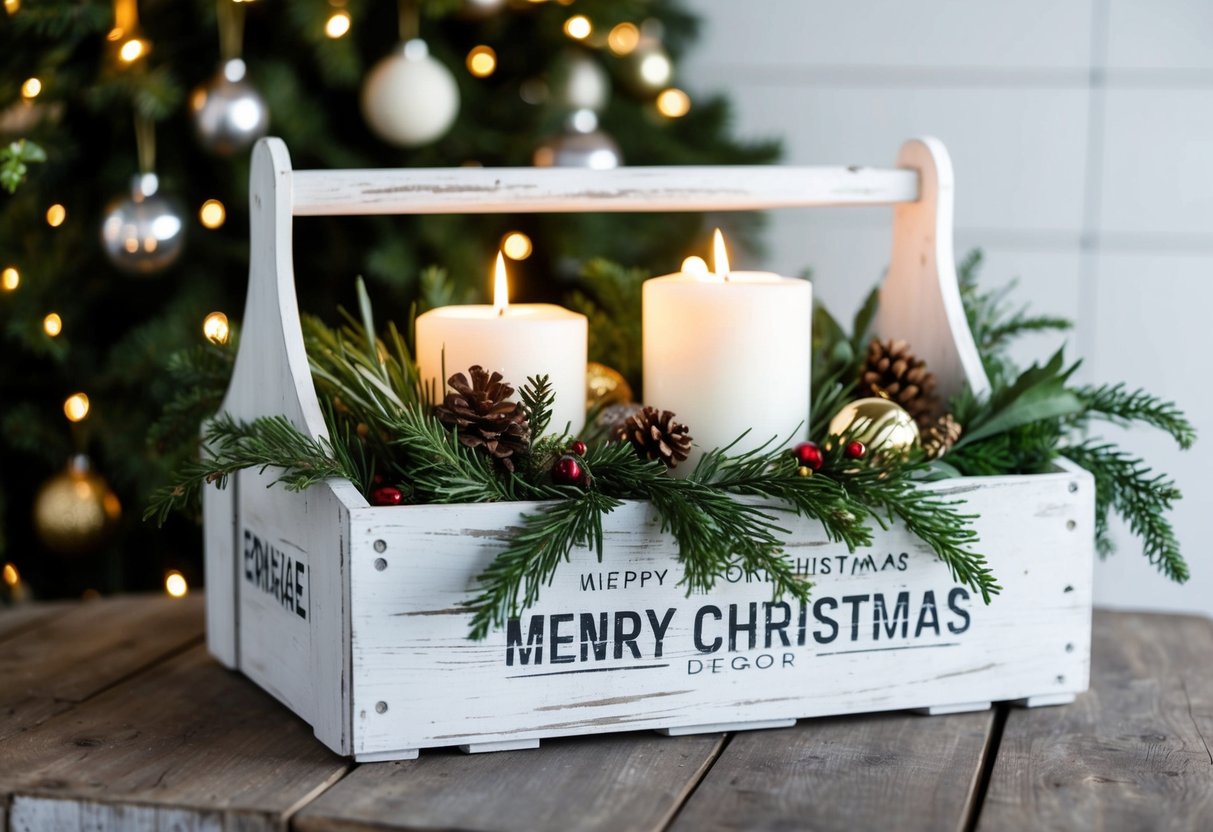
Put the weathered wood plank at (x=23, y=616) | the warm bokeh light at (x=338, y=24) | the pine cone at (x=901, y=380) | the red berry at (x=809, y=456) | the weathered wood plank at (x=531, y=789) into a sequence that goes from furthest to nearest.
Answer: the warm bokeh light at (x=338, y=24) < the weathered wood plank at (x=23, y=616) < the pine cone at (x=901, y=380) < the red berry at (x=809, y=456) < the weathered wood plank at (x=531, y=789)

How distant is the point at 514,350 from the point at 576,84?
→ 30.5 inches

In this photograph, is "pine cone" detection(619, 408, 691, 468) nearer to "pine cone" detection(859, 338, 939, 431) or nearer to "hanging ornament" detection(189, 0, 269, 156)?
"pine cone" detection(859, 338, 939, 431)

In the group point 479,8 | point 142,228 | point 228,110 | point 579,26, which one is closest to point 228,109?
point 228,110

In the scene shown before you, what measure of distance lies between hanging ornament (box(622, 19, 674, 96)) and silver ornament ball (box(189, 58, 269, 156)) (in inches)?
19.1

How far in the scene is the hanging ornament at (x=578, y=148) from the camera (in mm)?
1316

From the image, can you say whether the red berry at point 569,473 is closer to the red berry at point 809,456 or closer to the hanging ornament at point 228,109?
the red berry at point 809,456

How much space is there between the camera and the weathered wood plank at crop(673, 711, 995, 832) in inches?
22.6

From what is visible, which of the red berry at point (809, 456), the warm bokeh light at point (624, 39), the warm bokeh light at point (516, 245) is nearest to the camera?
the red berry at point (809, 456)

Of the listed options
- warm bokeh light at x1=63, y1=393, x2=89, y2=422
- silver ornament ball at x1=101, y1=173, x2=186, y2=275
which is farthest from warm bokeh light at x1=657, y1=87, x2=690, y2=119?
warm bokeh light at x1=63, y1=393, x2=89, y2=422

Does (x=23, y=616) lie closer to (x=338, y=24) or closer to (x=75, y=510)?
(x=75, y=510)

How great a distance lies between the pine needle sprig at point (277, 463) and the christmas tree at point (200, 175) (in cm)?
51

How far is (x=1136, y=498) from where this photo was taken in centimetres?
77

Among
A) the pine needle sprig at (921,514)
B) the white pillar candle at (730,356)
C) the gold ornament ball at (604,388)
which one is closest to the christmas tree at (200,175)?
the gold ornament ball at (604,388)

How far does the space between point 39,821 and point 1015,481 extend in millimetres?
515
